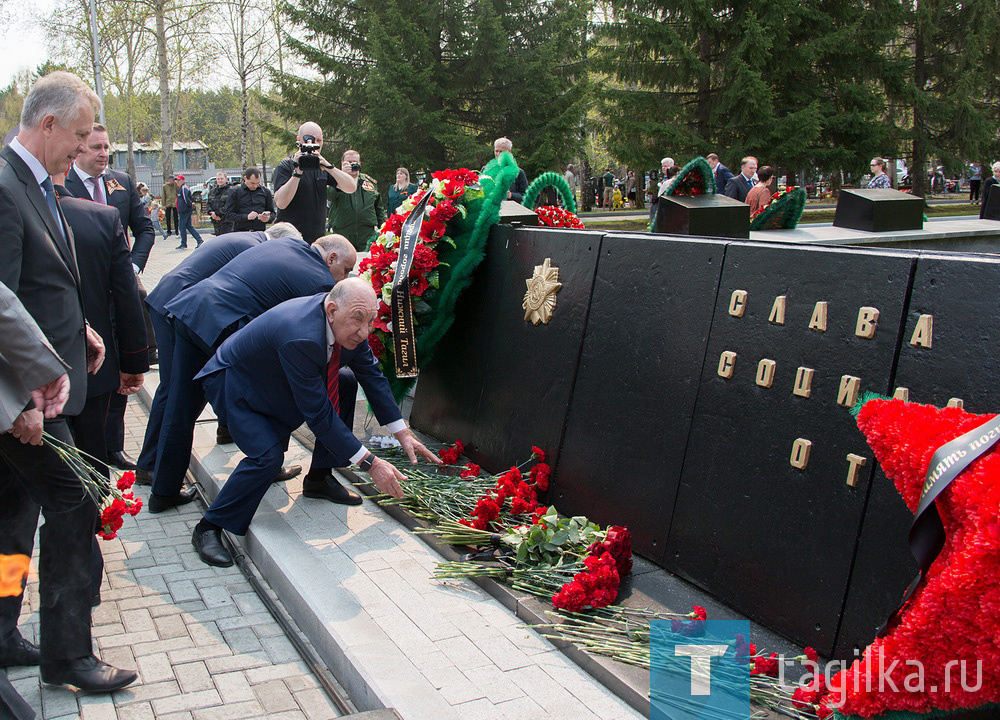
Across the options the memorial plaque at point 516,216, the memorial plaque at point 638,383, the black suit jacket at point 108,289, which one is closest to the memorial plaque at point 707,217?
the memorial plaque at point 516,216

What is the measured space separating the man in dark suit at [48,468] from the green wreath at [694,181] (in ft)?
15.2

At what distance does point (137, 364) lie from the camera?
452cm

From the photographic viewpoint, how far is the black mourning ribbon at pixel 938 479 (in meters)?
2.15

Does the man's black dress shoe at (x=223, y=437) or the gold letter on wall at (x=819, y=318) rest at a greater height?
the gold letter on wall at (x=819, y=318)

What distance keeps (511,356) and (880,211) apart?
189 inches

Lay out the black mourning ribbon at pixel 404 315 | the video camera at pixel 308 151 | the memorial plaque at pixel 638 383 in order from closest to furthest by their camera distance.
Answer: the memorial plaque at pixel 638 383 → the black mourning ribbon at pixel 404 315 → the video camera at pixel 308 151

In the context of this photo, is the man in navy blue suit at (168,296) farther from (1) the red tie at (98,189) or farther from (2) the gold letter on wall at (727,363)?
(2) the gold letter on wall at (727,363)

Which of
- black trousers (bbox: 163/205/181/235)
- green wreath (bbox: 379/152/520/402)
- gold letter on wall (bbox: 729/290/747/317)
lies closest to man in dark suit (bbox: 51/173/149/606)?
green wreath (bbox: 379/152/520/402)

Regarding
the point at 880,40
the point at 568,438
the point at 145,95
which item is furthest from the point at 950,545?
the point at 145,95

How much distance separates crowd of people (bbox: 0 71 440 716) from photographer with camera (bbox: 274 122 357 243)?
3.97 ft

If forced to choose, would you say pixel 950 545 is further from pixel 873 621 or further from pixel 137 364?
pixel 137 364

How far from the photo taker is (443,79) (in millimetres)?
24047

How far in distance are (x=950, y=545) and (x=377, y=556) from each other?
273cm

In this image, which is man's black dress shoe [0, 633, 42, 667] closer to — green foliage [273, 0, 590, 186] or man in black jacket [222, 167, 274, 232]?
man in black jacket [222, 167, 274, 232]
